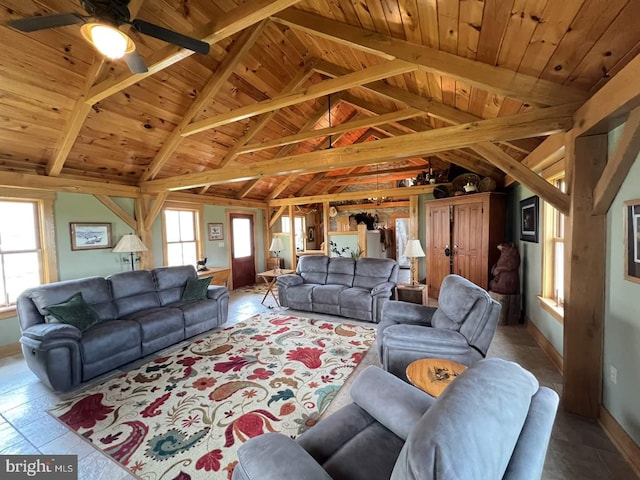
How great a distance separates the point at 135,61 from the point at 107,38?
35cm

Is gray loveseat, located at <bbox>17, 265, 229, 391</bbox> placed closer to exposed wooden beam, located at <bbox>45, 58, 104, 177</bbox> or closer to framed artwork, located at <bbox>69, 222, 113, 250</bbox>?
framed artwork, located at <bbox>69, 222, 113, 250</bbox>

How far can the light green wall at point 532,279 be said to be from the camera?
2963 mm

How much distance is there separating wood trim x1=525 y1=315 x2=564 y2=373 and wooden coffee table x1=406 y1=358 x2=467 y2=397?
155 cm

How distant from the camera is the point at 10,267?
3.57 meters

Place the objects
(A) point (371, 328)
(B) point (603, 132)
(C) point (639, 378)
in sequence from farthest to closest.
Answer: (A) point (371, 328), (B) point (603, 132), (C) point (639, 378)

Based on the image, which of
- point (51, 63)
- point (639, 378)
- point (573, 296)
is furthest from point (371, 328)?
point (51, 63)

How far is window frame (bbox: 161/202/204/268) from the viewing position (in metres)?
5.41

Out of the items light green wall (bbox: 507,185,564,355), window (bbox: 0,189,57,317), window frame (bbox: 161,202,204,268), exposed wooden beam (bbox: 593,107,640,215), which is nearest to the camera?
exposed wooden beam (bbox: 593,107,640,215)

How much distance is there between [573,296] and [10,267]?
635 centimetres

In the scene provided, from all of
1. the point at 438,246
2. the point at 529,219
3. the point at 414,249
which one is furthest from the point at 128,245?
the point at 529,219

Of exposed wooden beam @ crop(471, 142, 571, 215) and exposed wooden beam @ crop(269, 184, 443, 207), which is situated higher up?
exposed wooden beam @ crop(269, 184, 443, 207)

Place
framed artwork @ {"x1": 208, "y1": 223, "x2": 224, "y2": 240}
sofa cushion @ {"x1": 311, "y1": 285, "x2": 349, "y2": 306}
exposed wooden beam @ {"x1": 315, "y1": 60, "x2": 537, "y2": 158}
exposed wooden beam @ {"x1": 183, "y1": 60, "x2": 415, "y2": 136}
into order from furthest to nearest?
framed artwork @ {"x1": 208, "y1": 223, "x2": 224, "y2": 240}
sofa cushion @ {"x1": 311, "y1": 285, "x2": 349, "y2": 306}
exposed wooden beam @ {"x1": 315, "y1": 60, "x2": 537, "y2": 158}
exposed wooden beam @ {"x1": 183, "y1": 60, "x2": 415, "y2": 136}

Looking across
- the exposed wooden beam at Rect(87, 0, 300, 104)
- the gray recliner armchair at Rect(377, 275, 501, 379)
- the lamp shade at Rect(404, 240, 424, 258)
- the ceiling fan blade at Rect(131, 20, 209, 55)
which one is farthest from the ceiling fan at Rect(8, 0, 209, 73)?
the lamp shade at Rect(404, 240, 424, 258)

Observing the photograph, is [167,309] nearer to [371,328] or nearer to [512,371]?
[371,328]
